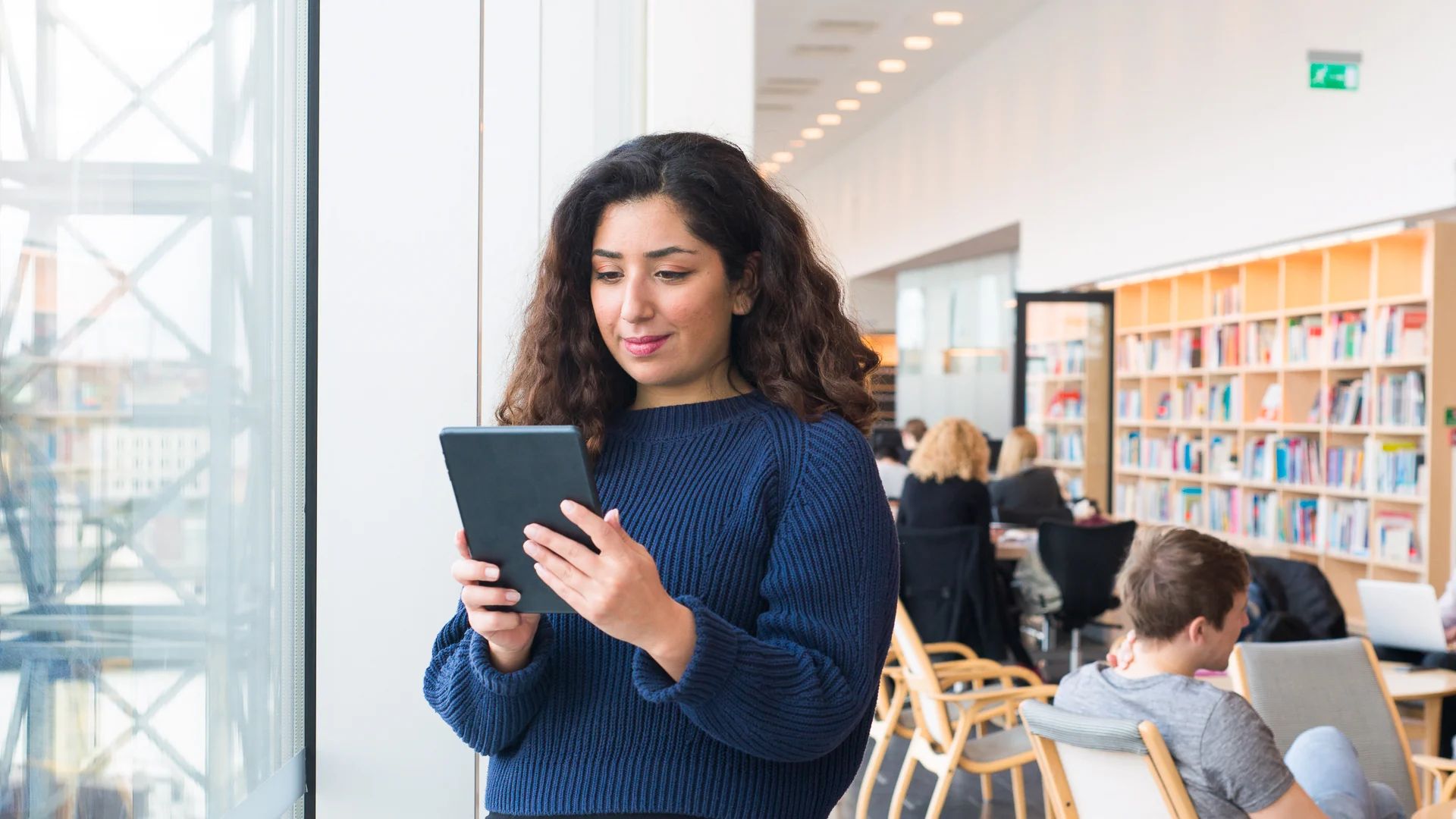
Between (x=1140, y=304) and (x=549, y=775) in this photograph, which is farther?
(x=1140, y=304)

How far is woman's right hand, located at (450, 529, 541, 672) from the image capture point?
3.78 feet

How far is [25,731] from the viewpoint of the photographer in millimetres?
935

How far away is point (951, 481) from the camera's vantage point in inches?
257

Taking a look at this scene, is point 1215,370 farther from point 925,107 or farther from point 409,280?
point 409,280

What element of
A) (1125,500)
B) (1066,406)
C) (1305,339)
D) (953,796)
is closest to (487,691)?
(953,796)

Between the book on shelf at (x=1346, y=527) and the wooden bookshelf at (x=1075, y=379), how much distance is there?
2.40 meters

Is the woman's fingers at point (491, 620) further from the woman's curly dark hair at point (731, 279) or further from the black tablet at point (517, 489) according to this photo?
the woman's curly dark hair at point (731, 279)

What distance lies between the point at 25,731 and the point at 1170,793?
2.09 metres

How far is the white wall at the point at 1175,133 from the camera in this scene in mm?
6289

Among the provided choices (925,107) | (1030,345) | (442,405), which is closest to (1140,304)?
(1030,345)

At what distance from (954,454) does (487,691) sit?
5436 millimetres

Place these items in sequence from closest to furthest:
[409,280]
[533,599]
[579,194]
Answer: [533,599] < [579,194] < [409,280]

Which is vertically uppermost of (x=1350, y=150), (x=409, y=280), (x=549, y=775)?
(x=1350, y=150)

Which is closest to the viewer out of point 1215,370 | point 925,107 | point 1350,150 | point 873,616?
point 873,616
